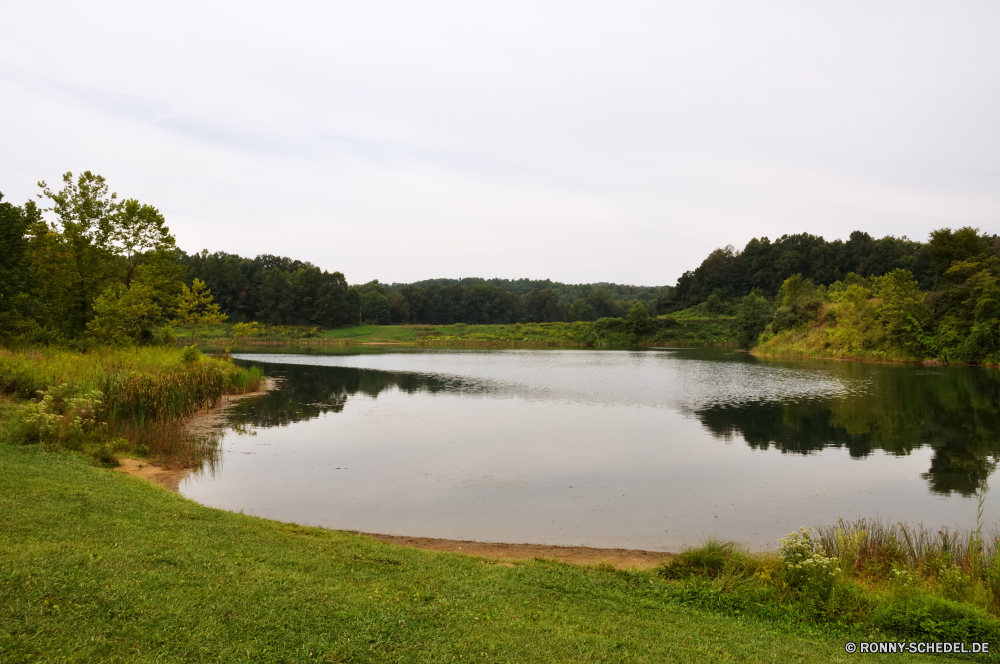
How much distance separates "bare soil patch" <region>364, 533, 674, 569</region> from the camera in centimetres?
909

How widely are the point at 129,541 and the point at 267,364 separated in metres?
45.9

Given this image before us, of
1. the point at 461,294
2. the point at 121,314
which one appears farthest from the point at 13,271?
the point at 461,294

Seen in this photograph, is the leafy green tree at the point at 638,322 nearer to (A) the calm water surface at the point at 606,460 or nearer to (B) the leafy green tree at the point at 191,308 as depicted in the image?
(A) the calm water surface at the point at 606,460

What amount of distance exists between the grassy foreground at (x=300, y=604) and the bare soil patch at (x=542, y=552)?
2.70ft

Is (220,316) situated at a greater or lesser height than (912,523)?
greater

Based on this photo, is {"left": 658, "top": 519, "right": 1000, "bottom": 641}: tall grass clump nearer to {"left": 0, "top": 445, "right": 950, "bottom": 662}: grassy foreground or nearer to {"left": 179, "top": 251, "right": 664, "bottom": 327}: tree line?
{"left": 0, "top": 445, "right": 950, "bottom": 662}: grassy foreground

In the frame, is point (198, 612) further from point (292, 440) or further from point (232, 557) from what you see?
point (292, 440)

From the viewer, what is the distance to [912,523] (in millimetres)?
11617

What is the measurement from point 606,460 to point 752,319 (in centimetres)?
7780

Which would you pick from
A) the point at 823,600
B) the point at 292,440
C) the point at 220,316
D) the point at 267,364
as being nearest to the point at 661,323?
the point at 267,364

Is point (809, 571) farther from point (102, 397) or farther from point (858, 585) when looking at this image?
point (102, 397)

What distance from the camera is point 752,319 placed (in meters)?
86.8

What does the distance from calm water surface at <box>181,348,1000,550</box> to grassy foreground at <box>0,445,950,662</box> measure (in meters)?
3.37

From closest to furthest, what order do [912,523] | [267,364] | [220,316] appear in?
[912,523] → [220,316] → [267,364]
